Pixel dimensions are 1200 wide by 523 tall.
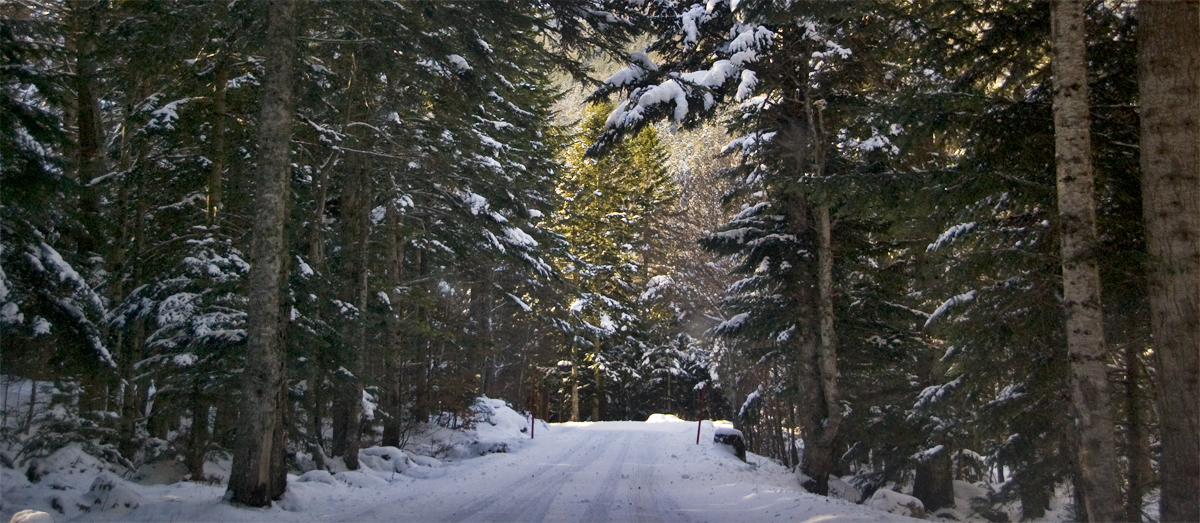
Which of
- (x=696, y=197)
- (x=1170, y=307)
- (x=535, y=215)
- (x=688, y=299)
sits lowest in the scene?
(x=1170, y=307)

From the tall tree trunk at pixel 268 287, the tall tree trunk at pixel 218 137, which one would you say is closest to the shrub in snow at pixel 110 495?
the tall tree trunk at pixel 268 287

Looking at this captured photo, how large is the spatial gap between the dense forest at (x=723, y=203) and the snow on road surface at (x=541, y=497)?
0.80 meters

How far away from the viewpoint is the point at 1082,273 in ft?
22.8

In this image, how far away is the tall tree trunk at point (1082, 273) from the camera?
6.77 metres

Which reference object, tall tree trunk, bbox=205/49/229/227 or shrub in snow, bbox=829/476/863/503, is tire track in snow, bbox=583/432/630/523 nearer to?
shrub in snow, bbox=829/476/863/503

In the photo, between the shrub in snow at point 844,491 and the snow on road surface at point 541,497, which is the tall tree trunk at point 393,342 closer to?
the snow on road surface at point 541,497

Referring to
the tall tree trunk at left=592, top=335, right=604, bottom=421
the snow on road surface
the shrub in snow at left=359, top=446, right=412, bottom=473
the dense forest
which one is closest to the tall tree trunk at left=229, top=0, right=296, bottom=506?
the dense forest

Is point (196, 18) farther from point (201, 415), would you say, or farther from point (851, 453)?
point (851, 453)

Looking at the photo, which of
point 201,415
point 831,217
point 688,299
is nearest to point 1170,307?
point 831,217

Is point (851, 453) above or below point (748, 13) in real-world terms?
below

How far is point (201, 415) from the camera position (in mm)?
10109

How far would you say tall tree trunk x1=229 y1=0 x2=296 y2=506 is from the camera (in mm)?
8229

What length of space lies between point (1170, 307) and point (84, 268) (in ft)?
43.4

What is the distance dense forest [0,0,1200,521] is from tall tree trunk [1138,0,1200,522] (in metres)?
0.03
